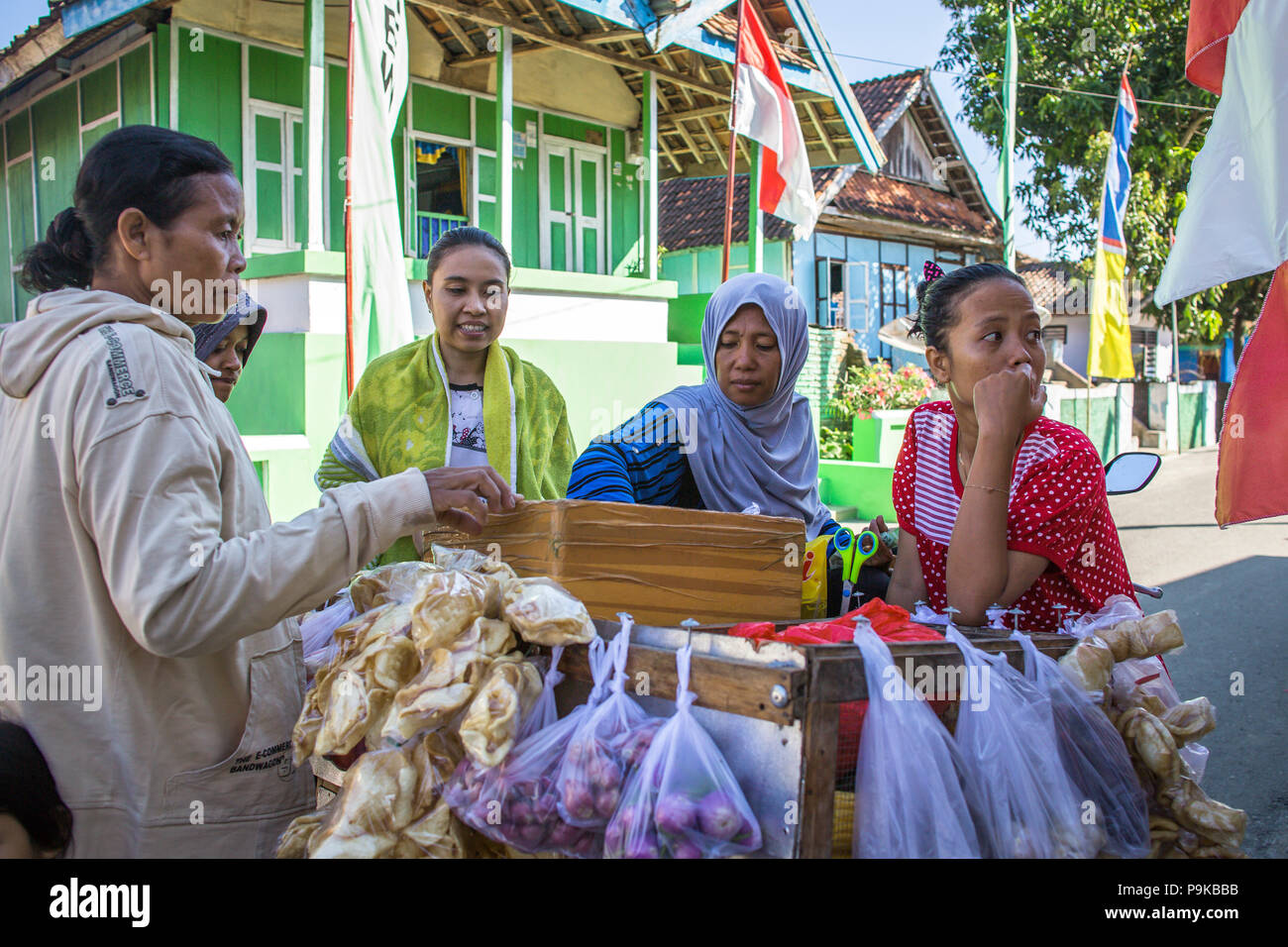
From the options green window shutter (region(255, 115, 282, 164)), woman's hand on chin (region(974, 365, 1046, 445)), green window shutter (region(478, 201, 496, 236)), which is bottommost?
woman's hand on chin (region(974, 365, 1046, 445))

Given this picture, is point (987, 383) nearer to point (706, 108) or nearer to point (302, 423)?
point (302, 423)

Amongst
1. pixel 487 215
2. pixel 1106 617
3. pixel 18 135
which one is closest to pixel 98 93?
pixel 18 135

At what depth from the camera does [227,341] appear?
9.59 ft

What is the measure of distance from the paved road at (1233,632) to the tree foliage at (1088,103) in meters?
7.21

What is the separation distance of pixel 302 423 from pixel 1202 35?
6099mm

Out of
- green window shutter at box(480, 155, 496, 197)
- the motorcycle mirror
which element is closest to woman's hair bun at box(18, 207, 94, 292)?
the motorcycle mirror

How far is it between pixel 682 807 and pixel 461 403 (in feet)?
6.46

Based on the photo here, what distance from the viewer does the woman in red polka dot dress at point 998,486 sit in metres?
1.83

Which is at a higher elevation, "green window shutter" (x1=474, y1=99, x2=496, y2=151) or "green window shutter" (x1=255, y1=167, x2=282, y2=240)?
"green window shutter" (x1=474, y1=99, x2=496, y2=151)

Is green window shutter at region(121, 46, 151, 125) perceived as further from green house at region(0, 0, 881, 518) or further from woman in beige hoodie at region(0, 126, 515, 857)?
woman in beige hoodie at region(0, 126, 515, 857)

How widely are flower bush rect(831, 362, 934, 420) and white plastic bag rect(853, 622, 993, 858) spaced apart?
1251 centimetres

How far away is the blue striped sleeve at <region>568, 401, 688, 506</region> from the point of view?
2.41 m

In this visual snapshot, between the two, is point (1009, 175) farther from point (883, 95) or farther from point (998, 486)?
point (998, 486)
